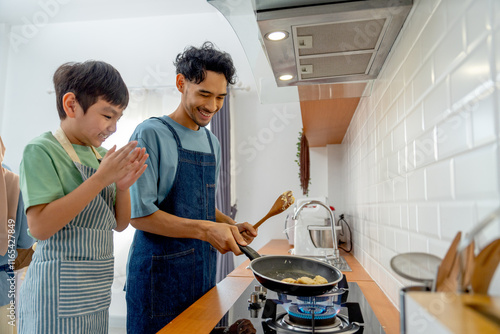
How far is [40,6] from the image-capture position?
9.80ft

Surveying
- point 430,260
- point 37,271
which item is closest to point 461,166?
point 430,260

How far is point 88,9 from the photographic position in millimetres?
3014

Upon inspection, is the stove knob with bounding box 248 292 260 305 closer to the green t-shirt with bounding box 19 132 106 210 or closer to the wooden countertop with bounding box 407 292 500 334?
the green t-shirt with bounding box 19 132 106 210

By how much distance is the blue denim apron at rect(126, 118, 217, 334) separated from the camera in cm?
107

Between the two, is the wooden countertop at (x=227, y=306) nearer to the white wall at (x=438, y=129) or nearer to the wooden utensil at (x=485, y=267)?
the white wall at (x=438, y=129)

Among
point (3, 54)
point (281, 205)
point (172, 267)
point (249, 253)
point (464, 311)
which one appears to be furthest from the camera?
point (3, 54)

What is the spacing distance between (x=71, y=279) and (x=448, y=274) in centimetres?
92

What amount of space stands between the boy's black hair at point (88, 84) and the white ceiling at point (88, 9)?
2113 millimetres

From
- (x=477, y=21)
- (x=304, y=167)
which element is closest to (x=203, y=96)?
(x=477, y=21)

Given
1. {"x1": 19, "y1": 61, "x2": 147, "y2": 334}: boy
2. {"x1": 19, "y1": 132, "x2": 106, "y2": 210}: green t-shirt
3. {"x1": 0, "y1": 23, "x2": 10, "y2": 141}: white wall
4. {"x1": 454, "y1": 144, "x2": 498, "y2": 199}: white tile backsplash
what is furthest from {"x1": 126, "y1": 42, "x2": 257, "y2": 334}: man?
{"x1": 0, "y1": 23, "x2": 10, "y2": 141}: white wall

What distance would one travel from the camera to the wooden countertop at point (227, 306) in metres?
0.74

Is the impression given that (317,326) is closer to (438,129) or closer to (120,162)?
(438,129)

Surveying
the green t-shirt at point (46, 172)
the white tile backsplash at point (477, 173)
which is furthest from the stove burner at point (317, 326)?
the green t-shirt at point (46, 172)

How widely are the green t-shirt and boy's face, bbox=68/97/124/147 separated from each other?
0.08 metres
